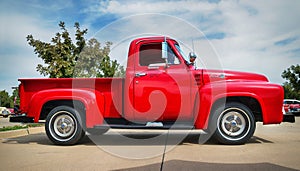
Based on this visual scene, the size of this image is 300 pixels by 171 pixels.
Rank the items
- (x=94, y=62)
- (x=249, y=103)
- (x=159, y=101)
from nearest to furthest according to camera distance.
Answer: (x=159, y=101)
(x=249, y=103)
(x=94, y=62)

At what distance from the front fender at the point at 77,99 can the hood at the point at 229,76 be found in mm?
2335

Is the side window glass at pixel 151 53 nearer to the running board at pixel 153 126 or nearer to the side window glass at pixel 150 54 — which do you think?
the side window glass at pixel 150 54

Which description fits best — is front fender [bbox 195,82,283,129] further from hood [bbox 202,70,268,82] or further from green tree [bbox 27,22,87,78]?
green tree [bbox 27,22,87,78]

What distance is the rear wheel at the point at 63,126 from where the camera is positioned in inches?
215

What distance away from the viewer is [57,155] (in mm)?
4590

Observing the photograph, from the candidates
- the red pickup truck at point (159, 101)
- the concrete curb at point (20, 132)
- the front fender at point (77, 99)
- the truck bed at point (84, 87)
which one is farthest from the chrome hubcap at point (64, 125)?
the concrete curb at point (20, 132)

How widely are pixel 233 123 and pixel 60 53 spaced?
35.6 ft

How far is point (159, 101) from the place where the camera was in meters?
5.38

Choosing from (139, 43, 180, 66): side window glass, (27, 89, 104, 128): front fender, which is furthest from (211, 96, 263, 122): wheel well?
(27, 89, 104, 128): front fender

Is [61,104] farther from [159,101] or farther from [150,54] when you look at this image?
[150,54]

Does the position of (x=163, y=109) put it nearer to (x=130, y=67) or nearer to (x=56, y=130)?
(x=130, y=67)

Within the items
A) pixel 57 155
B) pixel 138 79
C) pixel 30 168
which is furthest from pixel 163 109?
pixel 30 168

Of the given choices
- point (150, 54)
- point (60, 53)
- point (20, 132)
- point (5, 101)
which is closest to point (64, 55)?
point (60, 53)

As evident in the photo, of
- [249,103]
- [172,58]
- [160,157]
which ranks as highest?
[172,58]
